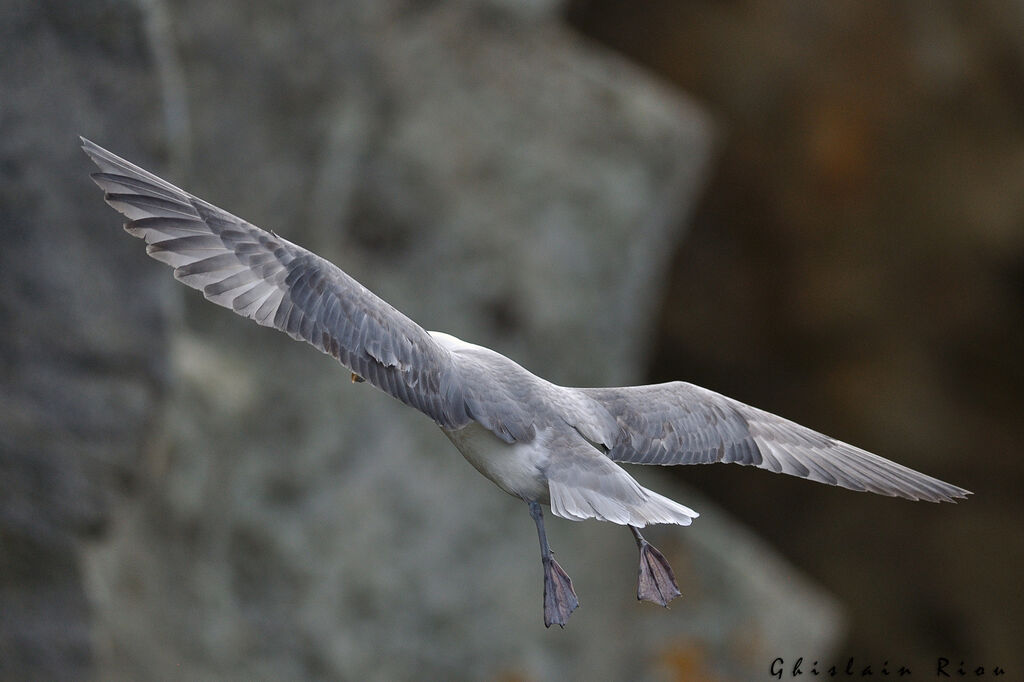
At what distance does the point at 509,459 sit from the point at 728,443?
0.84 m

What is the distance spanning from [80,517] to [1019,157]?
632cm

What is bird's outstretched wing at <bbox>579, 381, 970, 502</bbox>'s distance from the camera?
137 inches

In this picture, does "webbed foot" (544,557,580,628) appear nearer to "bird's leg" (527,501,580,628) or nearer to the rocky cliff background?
"bird's leg" (527,501,580,628)

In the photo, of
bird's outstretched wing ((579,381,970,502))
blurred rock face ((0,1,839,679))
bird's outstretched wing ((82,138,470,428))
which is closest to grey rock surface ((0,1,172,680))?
blurred rock face ((0,1,839,679))

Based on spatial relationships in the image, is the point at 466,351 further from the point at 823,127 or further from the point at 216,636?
the point at 823,127

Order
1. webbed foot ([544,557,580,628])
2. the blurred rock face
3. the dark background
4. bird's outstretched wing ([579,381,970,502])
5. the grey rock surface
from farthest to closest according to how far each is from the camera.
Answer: the dark background < the blurred rock face < the grey rock surface < bird's outstretched wing ([579,381,970,502]) < webbed foot ([544,557,580,628])

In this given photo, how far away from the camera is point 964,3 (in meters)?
7.80

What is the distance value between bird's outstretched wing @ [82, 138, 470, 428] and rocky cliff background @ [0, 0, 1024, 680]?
908 mm

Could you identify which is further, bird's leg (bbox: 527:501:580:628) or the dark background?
the dark background

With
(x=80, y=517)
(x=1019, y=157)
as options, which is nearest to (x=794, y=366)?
(x=1019, y=157)

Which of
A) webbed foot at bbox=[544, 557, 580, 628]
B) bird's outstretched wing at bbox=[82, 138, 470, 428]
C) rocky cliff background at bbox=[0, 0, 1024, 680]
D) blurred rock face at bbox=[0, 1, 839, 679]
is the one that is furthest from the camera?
blurred rock face at bbox=[0, 1, 839, 679]

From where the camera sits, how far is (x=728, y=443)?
3637mm

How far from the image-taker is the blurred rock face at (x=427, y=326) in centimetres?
570

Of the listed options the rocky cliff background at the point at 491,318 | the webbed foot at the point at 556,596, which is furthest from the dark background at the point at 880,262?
the webbed foot at the point at 556,596
